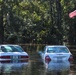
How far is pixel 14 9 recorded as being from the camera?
65.0 meters

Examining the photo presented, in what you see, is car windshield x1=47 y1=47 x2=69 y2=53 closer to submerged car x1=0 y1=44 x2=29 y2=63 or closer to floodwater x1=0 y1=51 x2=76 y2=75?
floodwater x1=0 y1=51 x2=76 y2=75

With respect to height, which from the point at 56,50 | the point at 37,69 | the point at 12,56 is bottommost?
the point at 37,69

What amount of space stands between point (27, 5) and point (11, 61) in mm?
49044

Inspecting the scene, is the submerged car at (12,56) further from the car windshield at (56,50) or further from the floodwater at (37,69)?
the floodwater at (37,69)

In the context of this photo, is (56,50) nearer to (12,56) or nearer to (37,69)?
(12,56)

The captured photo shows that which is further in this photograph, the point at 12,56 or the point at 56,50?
the point at 56,50

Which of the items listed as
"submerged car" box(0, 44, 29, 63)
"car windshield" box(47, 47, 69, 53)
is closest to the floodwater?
"car windshield" box(47, 47, 69, 53)

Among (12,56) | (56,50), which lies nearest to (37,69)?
(12,56)

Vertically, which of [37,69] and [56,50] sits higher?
[56,50]

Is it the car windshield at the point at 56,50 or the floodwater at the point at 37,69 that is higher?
the car windshield at the point at 56,50

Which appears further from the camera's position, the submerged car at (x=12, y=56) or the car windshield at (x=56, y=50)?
the car windshield at (x=56, y=50)

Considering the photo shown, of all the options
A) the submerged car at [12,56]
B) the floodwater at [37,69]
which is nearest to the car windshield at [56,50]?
the floodwater at [37,69]

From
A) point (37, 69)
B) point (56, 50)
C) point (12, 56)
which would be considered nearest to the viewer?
point (37, 69)

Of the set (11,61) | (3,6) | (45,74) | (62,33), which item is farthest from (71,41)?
(45,74)
